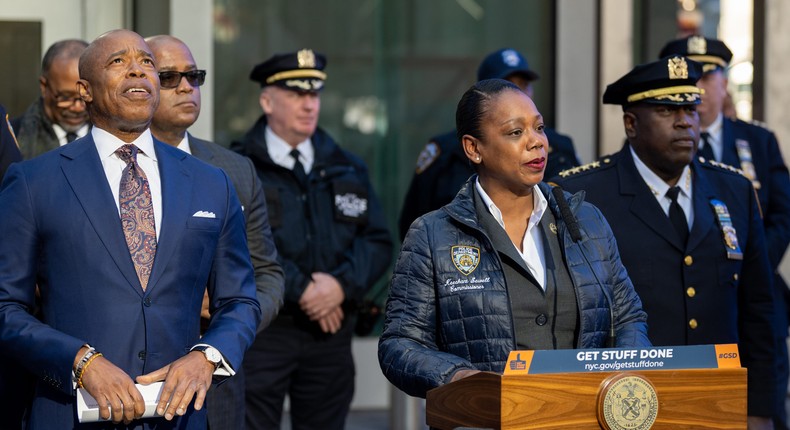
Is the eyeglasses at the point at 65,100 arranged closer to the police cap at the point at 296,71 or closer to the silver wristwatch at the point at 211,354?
the police cap at the point at 296,71

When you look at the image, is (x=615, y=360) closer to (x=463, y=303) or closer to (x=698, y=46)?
(x=463, y=303)

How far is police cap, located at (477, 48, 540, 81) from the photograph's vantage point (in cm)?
691

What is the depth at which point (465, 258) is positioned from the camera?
3939 millimetres

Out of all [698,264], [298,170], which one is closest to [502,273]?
[698,264]

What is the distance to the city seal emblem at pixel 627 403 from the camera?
332 cm

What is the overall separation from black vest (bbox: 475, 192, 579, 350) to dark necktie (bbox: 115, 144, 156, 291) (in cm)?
105

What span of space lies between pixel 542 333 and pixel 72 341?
141 centimetres

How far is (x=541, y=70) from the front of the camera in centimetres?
925

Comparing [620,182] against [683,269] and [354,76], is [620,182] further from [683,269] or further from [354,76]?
[354,76]

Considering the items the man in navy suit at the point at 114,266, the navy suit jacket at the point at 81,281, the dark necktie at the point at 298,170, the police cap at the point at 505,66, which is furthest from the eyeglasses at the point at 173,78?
the police cap at the point at 505,66

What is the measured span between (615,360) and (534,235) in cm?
81

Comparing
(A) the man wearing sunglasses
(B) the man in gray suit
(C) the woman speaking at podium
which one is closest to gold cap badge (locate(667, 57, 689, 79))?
(C) the woman speaking at podium

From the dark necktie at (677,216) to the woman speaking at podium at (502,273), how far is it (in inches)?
43.9

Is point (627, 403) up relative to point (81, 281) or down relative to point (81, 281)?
down
